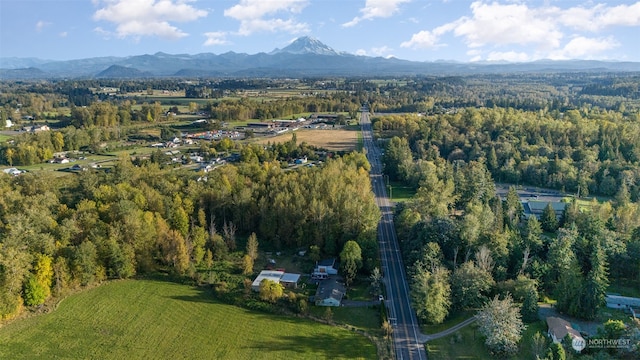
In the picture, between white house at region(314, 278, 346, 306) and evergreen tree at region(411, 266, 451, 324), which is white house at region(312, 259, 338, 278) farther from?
evergreen tree at region(411, 266, 451, 324)

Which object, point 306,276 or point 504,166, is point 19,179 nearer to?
point 306,276

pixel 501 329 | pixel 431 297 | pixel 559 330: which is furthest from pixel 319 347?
pixel 559 330

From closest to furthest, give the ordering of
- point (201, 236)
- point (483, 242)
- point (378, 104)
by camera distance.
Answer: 1. point (483, 242)
2. point (201, 236)
3. point (378, 104)

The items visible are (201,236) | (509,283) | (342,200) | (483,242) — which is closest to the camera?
(509,283)

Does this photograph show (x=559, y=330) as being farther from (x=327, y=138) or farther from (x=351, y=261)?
(x=327, y=138)

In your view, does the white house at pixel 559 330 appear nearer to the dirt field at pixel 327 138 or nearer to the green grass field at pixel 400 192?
the green grass field at pixel 400 192

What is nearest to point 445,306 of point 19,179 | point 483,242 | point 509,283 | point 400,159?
point 509,283
